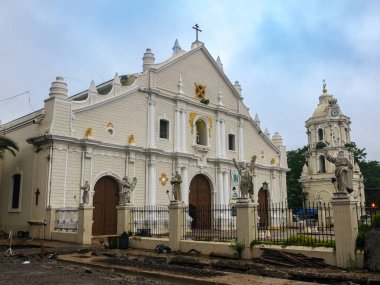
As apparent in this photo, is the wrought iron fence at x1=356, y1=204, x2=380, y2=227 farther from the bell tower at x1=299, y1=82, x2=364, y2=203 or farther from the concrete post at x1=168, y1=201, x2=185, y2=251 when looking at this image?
the bell tower at x1=299, y1=82, x2=364, y2=203

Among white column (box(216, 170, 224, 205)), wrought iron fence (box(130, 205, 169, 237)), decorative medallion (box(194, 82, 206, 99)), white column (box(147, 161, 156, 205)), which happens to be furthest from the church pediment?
wrought iron fence (box(130, 205, 169, 237))

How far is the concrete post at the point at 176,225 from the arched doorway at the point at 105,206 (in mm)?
6945

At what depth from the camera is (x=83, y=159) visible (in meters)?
21.9

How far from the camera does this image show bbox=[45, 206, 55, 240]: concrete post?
19.9 metres

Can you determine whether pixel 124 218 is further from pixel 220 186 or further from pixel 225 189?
pixel 225 189

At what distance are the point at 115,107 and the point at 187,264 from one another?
13.8 m

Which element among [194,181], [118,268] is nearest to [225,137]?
[194,181]

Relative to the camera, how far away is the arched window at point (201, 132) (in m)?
29.4

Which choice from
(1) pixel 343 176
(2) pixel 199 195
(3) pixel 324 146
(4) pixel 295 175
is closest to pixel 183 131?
(2) pixel 199 195

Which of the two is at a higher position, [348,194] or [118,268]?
[348,194]

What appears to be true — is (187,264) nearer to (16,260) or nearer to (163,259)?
(163,259)

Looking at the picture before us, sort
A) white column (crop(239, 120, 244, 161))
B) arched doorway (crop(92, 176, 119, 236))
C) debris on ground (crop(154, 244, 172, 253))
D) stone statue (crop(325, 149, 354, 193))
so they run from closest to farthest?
1. stone statue (crop(325, 149, 354, 193))
2. debris on ground (crop(154, 244, 172, 253))
3. arched doorway (crop(92, 176, 119, 236))
4. white column (crop(239, 120, 244, 161))

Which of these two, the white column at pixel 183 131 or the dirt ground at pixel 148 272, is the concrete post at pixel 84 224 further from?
the white column at pixel 183 131

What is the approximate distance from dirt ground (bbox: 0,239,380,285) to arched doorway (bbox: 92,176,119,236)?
7.35m
